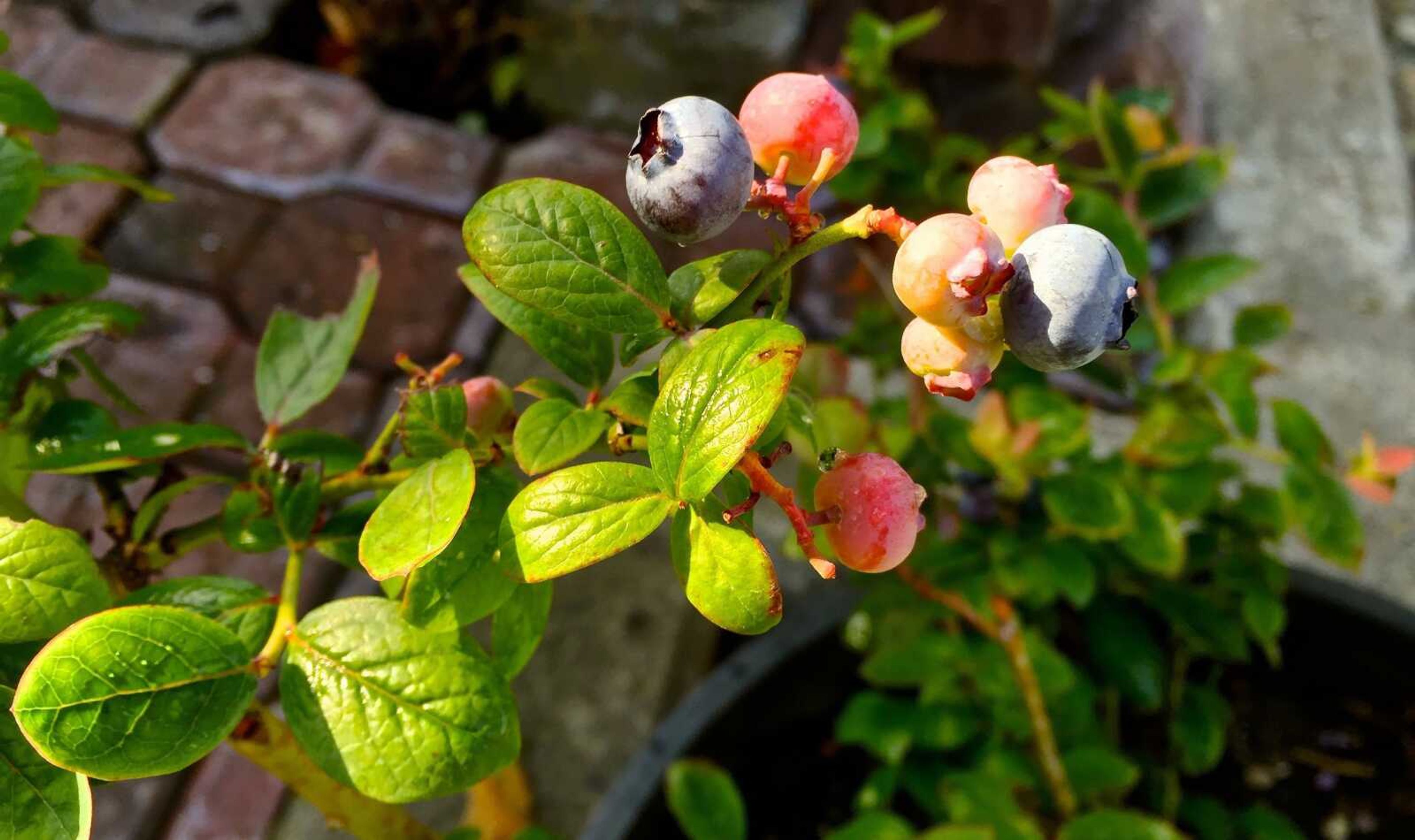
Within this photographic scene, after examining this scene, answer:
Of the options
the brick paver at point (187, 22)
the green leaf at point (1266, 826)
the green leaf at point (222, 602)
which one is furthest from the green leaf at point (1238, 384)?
the brick paver at point (187, 22)

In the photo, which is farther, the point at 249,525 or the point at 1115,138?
the point at 1115,138

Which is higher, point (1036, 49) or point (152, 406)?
point (1036, 49)

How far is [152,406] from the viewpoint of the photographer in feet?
4.06

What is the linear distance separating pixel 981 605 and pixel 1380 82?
146cm

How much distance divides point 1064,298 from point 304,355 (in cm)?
43

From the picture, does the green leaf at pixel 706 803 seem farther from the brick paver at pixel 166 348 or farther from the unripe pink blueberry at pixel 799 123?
the brick paver at pixel 166 348

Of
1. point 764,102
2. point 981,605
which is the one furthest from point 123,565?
point 981,605

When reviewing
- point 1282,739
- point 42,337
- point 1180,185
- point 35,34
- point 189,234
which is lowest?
point 1282,739

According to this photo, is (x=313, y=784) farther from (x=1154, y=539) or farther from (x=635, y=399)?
(x=1154, y=539)

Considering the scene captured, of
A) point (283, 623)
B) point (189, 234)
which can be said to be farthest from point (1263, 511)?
point (189, 234)

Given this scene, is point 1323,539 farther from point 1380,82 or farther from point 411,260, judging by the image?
point 1380,82

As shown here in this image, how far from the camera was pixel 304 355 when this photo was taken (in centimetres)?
60

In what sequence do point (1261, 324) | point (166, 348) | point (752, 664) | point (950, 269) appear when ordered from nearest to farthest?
point (950, 269) → point (1261, 324) → point (752, 664) → point (166, 348)

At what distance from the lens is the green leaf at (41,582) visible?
363 mm
